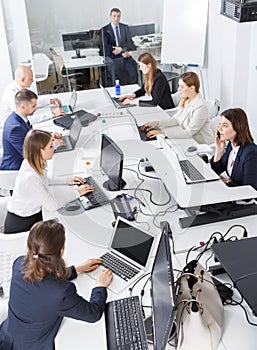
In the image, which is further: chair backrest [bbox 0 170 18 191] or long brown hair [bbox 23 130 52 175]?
chair backrest [bbox 0 170 18 191]

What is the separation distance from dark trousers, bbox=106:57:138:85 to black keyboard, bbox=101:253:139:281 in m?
4.30

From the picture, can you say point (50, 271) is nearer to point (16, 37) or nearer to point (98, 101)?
point (98, 101)

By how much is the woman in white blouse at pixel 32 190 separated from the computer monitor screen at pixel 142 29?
393 cm

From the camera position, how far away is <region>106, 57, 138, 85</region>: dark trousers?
6.41 meters

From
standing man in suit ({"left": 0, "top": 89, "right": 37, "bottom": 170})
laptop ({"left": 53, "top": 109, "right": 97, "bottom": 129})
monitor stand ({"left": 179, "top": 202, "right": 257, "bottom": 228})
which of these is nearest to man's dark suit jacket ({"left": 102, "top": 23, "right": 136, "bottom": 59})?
laptop ({"left": 53, "top": 109, "right": 97, "bottom": 129})

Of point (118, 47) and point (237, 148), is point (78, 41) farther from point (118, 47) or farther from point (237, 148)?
point (237, 148)

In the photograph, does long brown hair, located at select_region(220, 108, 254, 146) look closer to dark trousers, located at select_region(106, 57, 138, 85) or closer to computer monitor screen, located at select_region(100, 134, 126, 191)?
computer monitor screen, located at select_region(100, 134, 126, 191)

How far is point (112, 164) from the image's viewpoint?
3129 millimetres

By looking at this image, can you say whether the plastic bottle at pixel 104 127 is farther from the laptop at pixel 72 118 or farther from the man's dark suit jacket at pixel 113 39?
the man's dark suit jacket at pixel 113 39

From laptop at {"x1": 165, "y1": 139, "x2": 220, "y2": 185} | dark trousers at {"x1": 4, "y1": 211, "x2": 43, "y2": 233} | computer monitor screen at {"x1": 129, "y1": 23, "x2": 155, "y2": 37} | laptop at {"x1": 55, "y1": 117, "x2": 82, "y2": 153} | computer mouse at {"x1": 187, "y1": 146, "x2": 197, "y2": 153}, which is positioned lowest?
dark trousers at {"x1": 4, "y1": 211, "x2": 43, "y2": 233}

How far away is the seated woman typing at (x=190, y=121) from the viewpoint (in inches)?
157

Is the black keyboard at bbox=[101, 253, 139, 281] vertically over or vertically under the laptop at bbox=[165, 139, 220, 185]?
under

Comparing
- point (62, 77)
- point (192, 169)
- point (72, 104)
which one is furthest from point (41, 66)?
point (192, 169)

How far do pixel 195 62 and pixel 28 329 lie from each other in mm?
4522
